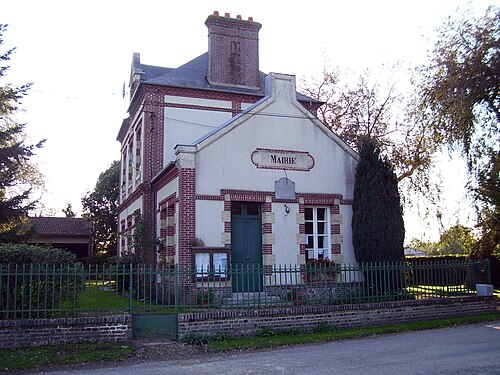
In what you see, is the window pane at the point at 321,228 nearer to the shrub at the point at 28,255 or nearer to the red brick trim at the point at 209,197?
the red brick trim at the point at 209,197

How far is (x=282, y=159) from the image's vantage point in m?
15.8

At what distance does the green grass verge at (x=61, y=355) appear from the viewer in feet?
29.4

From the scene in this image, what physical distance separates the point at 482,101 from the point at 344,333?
10.0m

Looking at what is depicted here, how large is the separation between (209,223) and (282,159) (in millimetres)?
3153

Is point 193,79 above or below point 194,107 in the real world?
above

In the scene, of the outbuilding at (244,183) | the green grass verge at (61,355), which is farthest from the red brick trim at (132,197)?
the green grass verge at (61,355)

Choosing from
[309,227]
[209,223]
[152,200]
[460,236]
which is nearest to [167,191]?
[209,223]

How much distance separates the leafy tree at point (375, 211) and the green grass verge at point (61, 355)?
8.15m

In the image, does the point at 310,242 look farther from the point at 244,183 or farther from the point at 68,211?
the point at 68,211

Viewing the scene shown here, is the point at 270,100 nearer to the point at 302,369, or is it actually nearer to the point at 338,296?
the point at 338,296

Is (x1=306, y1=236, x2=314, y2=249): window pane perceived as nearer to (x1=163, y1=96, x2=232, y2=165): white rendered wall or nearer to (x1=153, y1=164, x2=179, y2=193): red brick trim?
(x1=153, y1=164, x2=179, y2=193): red brick trim

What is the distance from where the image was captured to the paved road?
27.2 ft

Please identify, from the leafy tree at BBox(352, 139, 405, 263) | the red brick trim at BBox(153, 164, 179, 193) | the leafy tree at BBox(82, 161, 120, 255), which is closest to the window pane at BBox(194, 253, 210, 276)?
the red brick trim at BBox(153, 164, 179, 193)

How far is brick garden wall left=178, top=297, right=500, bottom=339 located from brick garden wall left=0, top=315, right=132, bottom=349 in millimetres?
1313
